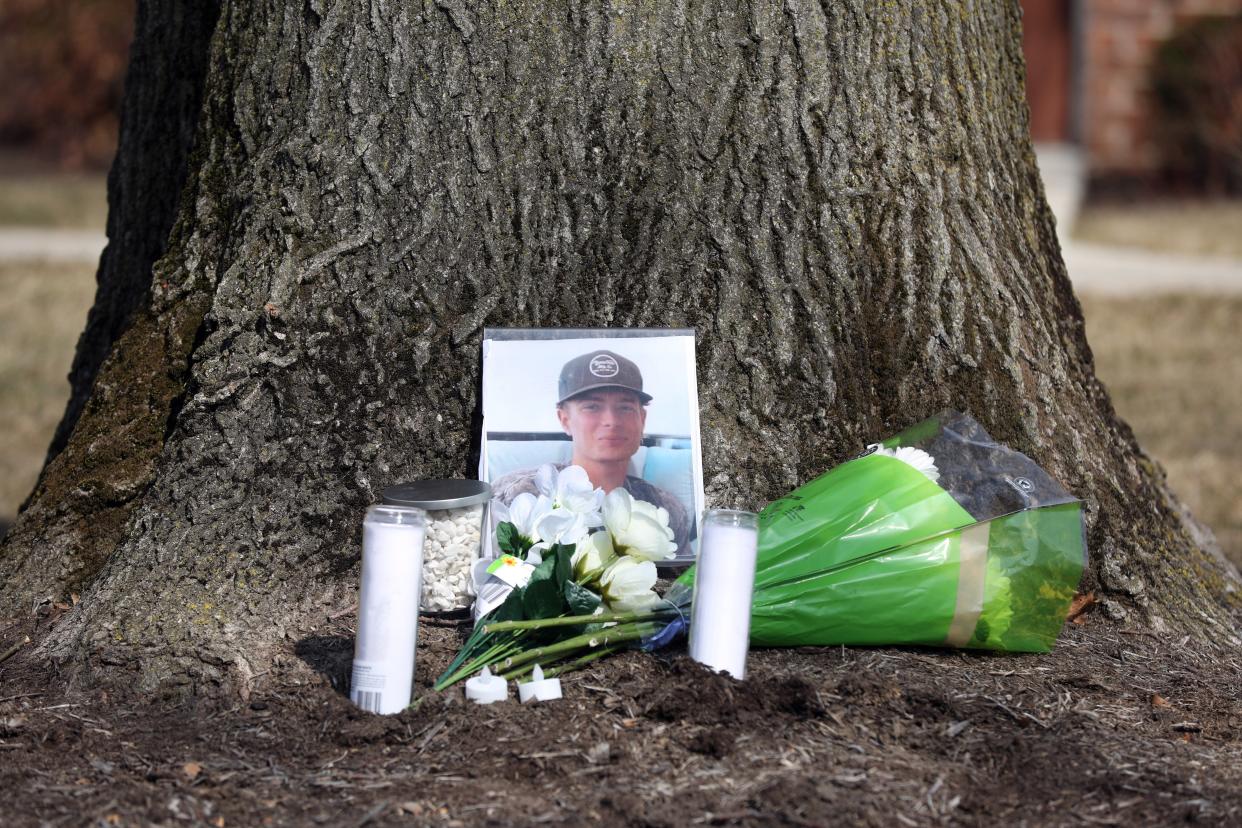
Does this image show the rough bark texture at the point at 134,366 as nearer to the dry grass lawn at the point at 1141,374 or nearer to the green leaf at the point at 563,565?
the green leaf at the point at 563,565

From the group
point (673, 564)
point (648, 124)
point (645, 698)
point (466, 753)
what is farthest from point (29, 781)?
point (648, 124)

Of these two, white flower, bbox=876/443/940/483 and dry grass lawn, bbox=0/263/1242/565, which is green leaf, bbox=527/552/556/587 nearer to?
white flower, bbox=876/443/940/483

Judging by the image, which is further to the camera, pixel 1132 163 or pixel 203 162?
pixel 1132 163

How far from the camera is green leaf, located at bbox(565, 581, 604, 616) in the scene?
2.54 metres

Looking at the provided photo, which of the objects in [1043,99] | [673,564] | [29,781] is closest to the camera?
[29,781]

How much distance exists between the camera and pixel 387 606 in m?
2.36

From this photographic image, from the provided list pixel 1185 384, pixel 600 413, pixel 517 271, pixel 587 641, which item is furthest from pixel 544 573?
pixel 1185 384

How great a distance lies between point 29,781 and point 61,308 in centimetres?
621

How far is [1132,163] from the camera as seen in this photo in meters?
13.3

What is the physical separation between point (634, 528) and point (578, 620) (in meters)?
0.24

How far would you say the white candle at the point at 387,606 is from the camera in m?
2.35

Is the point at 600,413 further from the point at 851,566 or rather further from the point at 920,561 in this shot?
the point at 920,561

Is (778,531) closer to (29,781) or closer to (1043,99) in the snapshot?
→ (29,781)

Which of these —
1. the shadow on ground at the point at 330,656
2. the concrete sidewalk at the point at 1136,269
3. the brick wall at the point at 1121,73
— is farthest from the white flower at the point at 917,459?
the brick wall at the point at 1121,73
